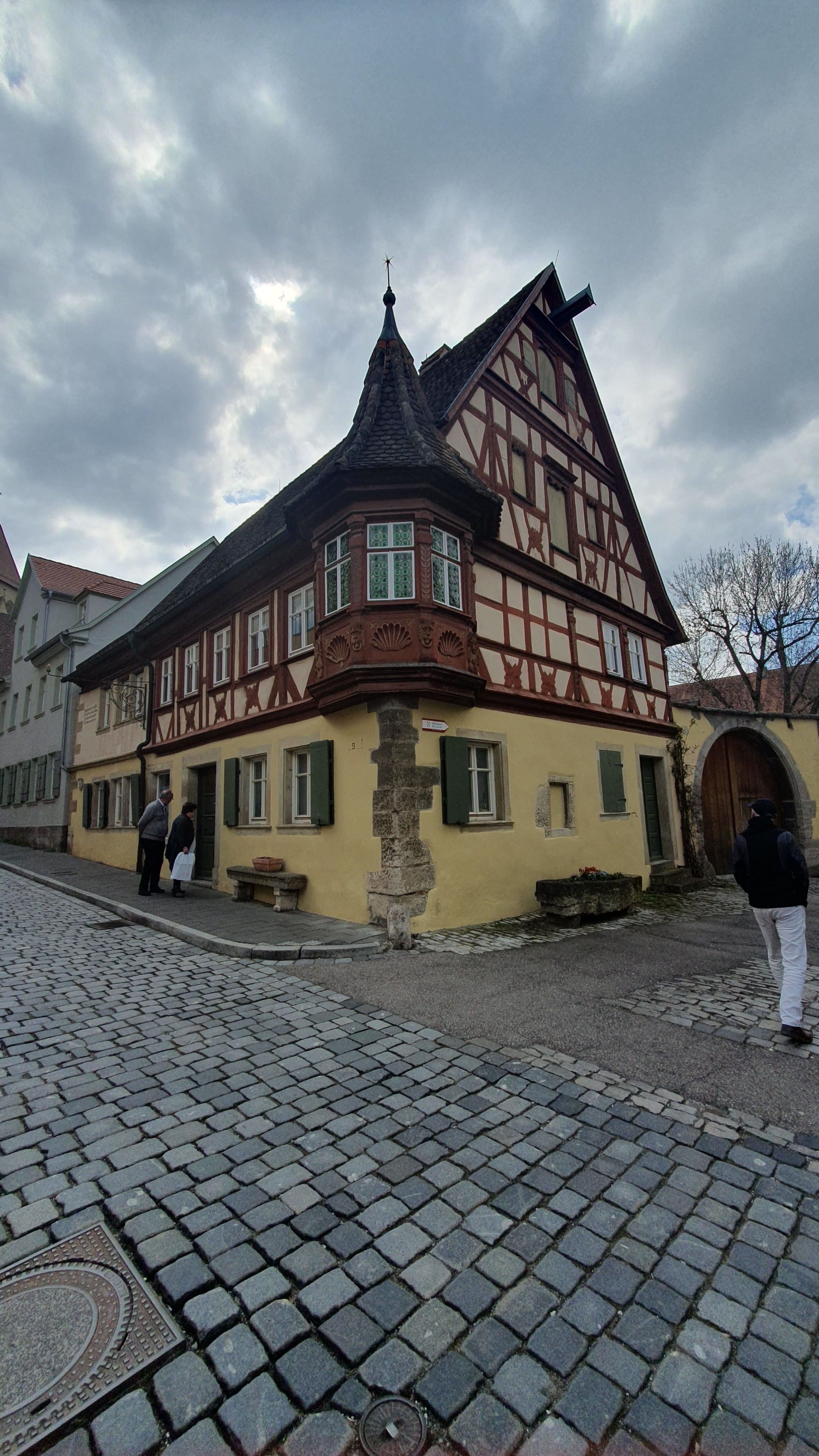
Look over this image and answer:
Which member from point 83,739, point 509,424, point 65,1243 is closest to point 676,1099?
point 65,1243

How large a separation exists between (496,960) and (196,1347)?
513 cm

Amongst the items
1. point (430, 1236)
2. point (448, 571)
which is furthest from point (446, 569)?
point (430, 1236)

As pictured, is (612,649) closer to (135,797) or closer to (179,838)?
(179,838)

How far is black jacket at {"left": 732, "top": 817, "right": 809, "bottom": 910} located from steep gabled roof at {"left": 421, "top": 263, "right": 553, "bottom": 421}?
8177 mm

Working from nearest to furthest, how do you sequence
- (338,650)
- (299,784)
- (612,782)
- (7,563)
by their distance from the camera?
(338,650)
(299,784)
(612,782)
(7,563)

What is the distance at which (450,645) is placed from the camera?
340 inches

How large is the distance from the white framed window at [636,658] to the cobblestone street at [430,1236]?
36.6 feet

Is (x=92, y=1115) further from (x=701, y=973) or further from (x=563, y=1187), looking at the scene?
(x=701, y=973)

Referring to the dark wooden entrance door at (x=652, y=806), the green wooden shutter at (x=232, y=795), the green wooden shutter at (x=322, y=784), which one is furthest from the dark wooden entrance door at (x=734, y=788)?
the green wooden shutter at (x=232, y=795)

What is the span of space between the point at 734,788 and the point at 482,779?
31.5ft

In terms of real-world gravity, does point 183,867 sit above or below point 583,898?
above

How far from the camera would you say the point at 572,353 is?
46.1 ft

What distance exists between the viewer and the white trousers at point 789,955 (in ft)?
14.2

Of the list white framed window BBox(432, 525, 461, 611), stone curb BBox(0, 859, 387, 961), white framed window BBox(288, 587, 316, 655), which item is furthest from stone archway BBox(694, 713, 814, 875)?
stone curb BBox(0, 859, 387, 961)
